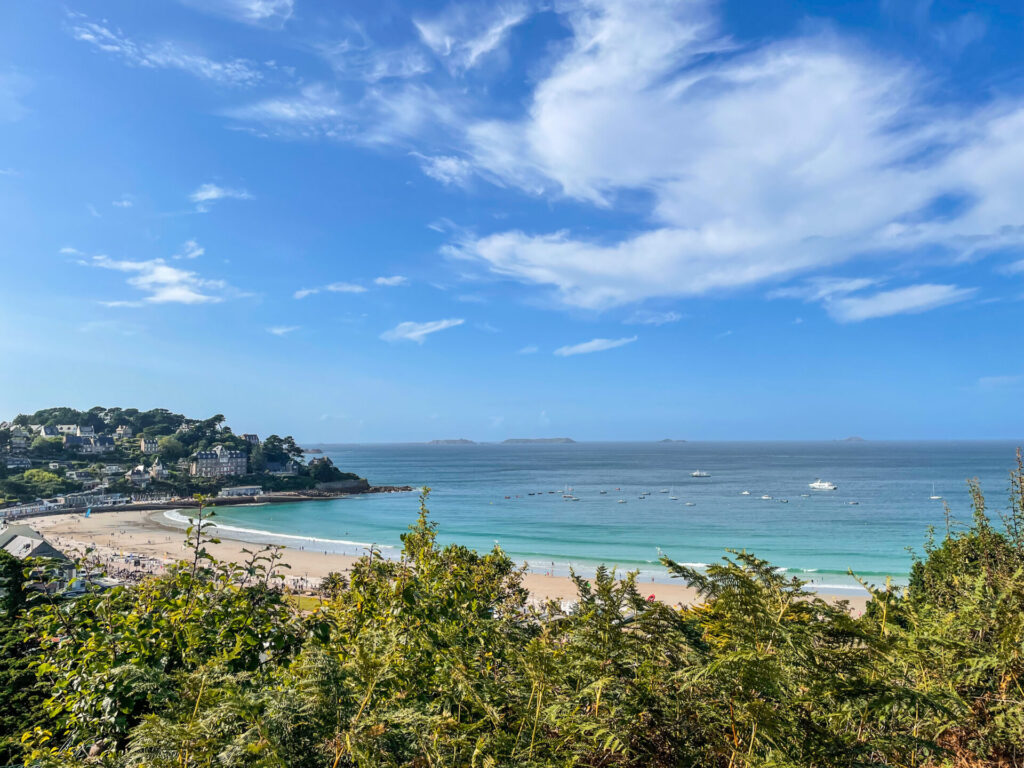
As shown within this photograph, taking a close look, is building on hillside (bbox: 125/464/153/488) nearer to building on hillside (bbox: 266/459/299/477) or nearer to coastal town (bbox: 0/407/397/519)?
coastal town (bbox: 0/407/397/519)

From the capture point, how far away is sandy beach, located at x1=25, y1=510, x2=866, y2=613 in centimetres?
3183

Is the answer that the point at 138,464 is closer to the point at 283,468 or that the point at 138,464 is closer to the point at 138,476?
the point at 138,476

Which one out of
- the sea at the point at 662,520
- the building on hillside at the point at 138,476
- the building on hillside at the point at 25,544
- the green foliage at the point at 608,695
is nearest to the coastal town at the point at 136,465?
the building on hillside at the point at 138,476

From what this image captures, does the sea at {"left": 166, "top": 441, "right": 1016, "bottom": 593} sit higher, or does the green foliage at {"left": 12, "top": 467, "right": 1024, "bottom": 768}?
the green foliage at {"left": 12, "top": 467, "right": 1024, "bottom": 768}

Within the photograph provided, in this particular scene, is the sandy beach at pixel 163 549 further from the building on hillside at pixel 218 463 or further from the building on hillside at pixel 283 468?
the building on hillside at pixel 283 468

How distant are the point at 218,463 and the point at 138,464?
1432 cm

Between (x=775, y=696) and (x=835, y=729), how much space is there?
368 mm

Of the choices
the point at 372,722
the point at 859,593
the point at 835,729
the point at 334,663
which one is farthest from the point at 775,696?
the point at 859,593

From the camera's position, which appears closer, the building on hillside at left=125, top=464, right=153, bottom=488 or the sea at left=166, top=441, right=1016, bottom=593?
the sea at left=166, top=441, right=1016, bottom=593

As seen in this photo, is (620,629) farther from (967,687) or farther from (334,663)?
(967,687)

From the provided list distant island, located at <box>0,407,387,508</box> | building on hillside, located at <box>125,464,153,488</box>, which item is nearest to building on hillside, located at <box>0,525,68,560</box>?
distant island, located at <box>0,407,387,508</box>

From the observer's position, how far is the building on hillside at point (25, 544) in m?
26.8

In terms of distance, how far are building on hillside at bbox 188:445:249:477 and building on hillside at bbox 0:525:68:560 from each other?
2538 inches

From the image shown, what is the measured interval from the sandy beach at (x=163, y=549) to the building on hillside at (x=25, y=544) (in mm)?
1842
